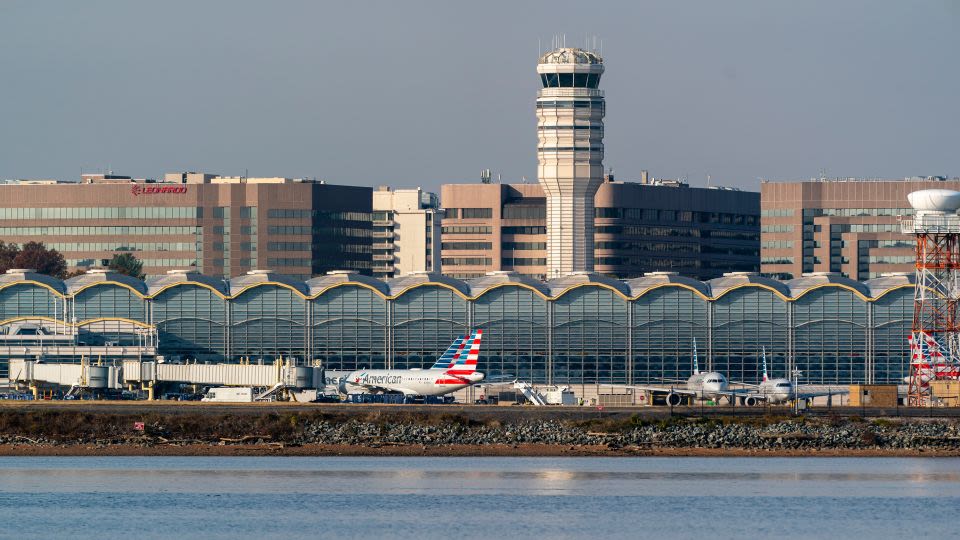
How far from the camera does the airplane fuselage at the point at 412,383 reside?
170m

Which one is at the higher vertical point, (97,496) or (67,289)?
(67,289)

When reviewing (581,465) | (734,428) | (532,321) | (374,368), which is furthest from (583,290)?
(581,465)

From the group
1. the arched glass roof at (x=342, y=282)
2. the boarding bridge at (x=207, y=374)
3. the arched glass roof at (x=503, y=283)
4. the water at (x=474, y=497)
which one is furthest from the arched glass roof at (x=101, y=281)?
the water at (x=474, y=497)

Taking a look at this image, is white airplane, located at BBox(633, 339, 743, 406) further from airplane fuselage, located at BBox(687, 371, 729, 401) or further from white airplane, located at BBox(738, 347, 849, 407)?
white airplane, located at BBox(738, 347, 849, 407)

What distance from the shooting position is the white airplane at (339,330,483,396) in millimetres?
169500

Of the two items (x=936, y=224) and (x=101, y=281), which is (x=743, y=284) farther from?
(x=101, y=281)

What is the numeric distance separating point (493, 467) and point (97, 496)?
25467 millimetres

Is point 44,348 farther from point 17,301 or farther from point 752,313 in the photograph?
point 752,313

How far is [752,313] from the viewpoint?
621ft

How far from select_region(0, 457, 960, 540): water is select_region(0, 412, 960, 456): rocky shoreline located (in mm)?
4167

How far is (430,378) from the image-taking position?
169875 mm

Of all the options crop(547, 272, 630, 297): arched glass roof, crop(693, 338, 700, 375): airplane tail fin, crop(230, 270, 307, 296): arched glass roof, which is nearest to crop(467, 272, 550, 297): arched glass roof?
crop(547, 272, 630, 297): arched glass roof

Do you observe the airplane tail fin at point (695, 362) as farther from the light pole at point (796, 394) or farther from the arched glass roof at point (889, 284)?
the arched glass roof at point (889, 284)

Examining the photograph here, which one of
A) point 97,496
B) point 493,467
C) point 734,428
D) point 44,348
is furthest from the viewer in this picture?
point 44,348
